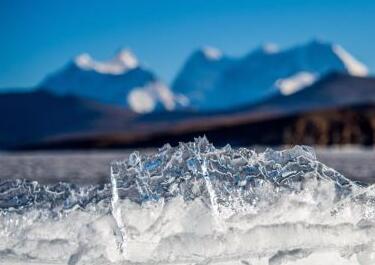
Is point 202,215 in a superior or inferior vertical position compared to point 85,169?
inferior

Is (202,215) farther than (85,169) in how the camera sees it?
No

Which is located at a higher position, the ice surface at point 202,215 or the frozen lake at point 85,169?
the frozen lake at point 85,169

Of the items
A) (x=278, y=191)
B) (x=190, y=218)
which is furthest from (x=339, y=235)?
(x=190, y=218)

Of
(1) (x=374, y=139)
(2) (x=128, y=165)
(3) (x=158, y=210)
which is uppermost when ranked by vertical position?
(1) (x=374, y=139)

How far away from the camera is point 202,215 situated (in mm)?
8859

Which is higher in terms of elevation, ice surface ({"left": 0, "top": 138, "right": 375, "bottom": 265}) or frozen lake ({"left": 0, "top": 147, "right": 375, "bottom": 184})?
frozen lake ({"left": 0, "top": 147, "right": 375, "bottom": 184})

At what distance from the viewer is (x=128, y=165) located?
1001 cm

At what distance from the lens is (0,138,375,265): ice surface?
27.5 ft

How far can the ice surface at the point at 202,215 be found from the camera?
27.5 ft

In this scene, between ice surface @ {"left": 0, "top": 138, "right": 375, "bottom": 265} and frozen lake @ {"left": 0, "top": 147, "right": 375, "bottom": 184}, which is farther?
frozen lake @ {"left": 0, "top": 147, "right": 375, "bottom": 184}

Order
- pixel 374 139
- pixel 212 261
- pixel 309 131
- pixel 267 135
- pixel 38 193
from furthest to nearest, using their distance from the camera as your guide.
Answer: pixel 267 135 < pixel 309 131 < pixel 374 139 < pixel 38 193 < pixel 212 261

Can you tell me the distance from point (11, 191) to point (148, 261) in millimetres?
2989

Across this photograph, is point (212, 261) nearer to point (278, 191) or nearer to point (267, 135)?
point (278, 191)

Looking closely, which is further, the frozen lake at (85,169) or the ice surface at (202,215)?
the frozen lake at (85,169)
